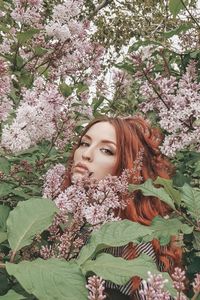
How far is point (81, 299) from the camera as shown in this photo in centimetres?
80

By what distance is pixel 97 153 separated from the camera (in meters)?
2.12

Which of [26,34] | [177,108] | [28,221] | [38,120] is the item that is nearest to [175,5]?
[177,108]

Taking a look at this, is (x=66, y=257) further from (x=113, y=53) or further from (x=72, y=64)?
(x=113, y=53)

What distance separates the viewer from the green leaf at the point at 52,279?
2.69 feet

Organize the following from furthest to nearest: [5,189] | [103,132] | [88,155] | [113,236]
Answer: [103,132] → [88,155] → [5,189] → [113,236]

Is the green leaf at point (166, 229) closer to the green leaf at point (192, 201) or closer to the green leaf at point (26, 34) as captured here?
the green leaf at point (192, 201)

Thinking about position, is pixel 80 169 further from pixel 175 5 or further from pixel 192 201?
pixel 175 5

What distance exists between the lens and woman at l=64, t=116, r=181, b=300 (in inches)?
77.1

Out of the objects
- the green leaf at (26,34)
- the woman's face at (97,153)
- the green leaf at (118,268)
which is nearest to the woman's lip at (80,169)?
the woman's face at (97,153)

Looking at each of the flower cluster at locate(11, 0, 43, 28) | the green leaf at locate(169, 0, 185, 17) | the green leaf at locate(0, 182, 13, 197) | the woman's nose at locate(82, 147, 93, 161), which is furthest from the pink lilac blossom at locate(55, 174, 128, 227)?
the flower cluster at locate(11, 0, 43, 28)

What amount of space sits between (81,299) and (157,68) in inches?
77.9

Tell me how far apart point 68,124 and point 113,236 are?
1.04 m

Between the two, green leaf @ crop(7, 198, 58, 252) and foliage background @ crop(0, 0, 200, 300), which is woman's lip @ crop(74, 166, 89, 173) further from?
green leaf @ crop(7, 198, 58, 252)

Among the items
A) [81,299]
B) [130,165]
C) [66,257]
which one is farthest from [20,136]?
[81,299]
